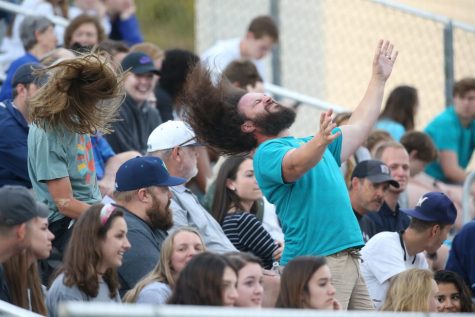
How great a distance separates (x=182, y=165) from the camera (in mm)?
7688

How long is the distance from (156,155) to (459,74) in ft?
19.8

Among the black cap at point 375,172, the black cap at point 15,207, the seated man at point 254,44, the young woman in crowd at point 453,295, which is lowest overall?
the young woman in crowd at point 453,295

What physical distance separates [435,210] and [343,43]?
624 centimetres

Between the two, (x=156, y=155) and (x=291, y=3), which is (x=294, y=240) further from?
(x=291, y=3)

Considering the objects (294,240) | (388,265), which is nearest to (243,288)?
(294,240)

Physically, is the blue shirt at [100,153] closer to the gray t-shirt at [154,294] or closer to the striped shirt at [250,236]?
the striped shirt at [250,236]

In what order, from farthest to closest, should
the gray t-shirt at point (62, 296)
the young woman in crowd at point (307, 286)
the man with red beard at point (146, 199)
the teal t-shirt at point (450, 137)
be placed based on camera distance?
the teal t-shirt at point (450, 137), the man with red beard at point (146, 199), the gray t-shirt at point (62, 296), the young woman in crowd at point (307, 286)

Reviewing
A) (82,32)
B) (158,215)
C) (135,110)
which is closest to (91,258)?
(158,215)

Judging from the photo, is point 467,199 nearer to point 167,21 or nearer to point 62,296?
point 62,296

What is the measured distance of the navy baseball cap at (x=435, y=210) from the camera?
7621 millimetres

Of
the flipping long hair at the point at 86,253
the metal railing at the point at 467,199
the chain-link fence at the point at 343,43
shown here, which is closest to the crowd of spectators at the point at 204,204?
the flipping long hair at the point at 86,253

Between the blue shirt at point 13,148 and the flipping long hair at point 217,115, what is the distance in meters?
1.42

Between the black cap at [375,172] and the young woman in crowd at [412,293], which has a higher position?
the black cap at [375,172]

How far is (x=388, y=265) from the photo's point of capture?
7.39 metres
